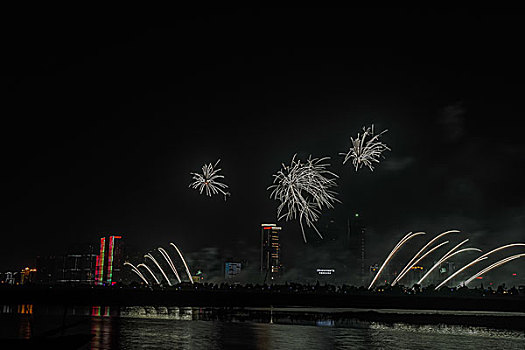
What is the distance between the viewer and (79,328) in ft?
121

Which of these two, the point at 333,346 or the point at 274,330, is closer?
the point at 333,346

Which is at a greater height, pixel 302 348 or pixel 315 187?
pixel 315 187

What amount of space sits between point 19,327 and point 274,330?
57.3ft

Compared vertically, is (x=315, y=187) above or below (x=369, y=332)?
above

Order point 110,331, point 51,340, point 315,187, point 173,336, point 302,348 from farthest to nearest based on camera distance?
point 315,187
point 110,331
point 173,336
point 302,348
point 51,340

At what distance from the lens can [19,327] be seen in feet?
118

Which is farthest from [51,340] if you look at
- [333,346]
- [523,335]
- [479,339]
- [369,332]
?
[523,335]

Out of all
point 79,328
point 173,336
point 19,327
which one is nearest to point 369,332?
point 173,336

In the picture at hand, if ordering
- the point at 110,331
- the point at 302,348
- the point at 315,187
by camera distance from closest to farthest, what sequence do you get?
the point at 302,348 < the point at 110,331 < the point at 315,187

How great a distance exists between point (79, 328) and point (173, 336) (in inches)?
340

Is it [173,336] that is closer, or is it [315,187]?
[173,336]

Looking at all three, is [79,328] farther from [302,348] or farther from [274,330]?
[302,348]

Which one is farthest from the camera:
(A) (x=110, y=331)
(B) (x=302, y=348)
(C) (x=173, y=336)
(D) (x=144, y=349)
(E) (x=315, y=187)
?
(E) (x=315, y=187)

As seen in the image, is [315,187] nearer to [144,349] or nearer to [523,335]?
[523,335]
